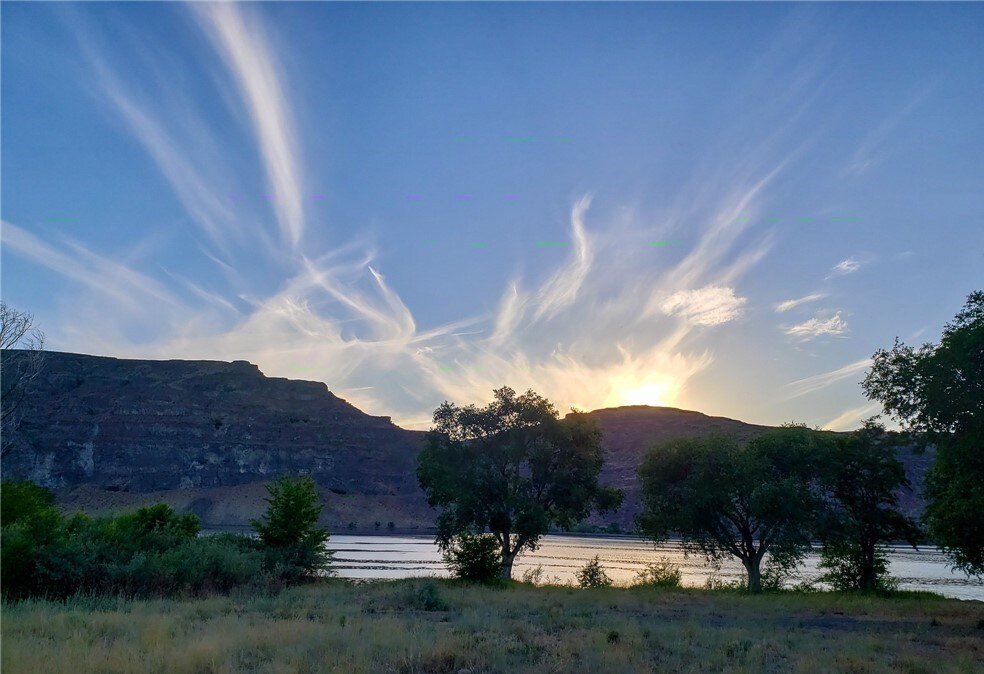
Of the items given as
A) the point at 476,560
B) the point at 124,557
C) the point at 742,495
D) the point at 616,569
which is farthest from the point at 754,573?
the point at 124,557

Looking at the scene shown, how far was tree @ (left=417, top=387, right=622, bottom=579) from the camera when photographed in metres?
37.4

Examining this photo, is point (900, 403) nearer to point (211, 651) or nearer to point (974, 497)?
point (974, 497)

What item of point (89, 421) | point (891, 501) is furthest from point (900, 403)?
point (89, 421)

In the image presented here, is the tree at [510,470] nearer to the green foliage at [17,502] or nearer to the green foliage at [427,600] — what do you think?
the green foliage at [427,600]

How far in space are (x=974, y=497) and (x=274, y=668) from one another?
22.3 m

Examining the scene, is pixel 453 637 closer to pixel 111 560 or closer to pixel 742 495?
pixel 111 560

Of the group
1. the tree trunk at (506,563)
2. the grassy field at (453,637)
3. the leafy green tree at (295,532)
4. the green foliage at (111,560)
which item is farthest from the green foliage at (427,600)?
the tree trunk at (506,563)

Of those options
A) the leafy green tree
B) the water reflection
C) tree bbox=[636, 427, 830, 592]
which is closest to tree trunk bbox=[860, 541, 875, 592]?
tree bbox=[636, 427, 830, 592]

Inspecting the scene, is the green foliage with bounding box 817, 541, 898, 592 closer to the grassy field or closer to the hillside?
the grassy field

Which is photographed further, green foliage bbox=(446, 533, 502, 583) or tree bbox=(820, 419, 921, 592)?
tree bbox=(820, 419, 921, 592)

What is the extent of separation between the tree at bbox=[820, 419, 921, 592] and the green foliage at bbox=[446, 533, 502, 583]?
2022 centimetres

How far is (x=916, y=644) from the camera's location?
18188 millimetres

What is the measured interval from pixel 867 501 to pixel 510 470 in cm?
2183

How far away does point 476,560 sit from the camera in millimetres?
36250
